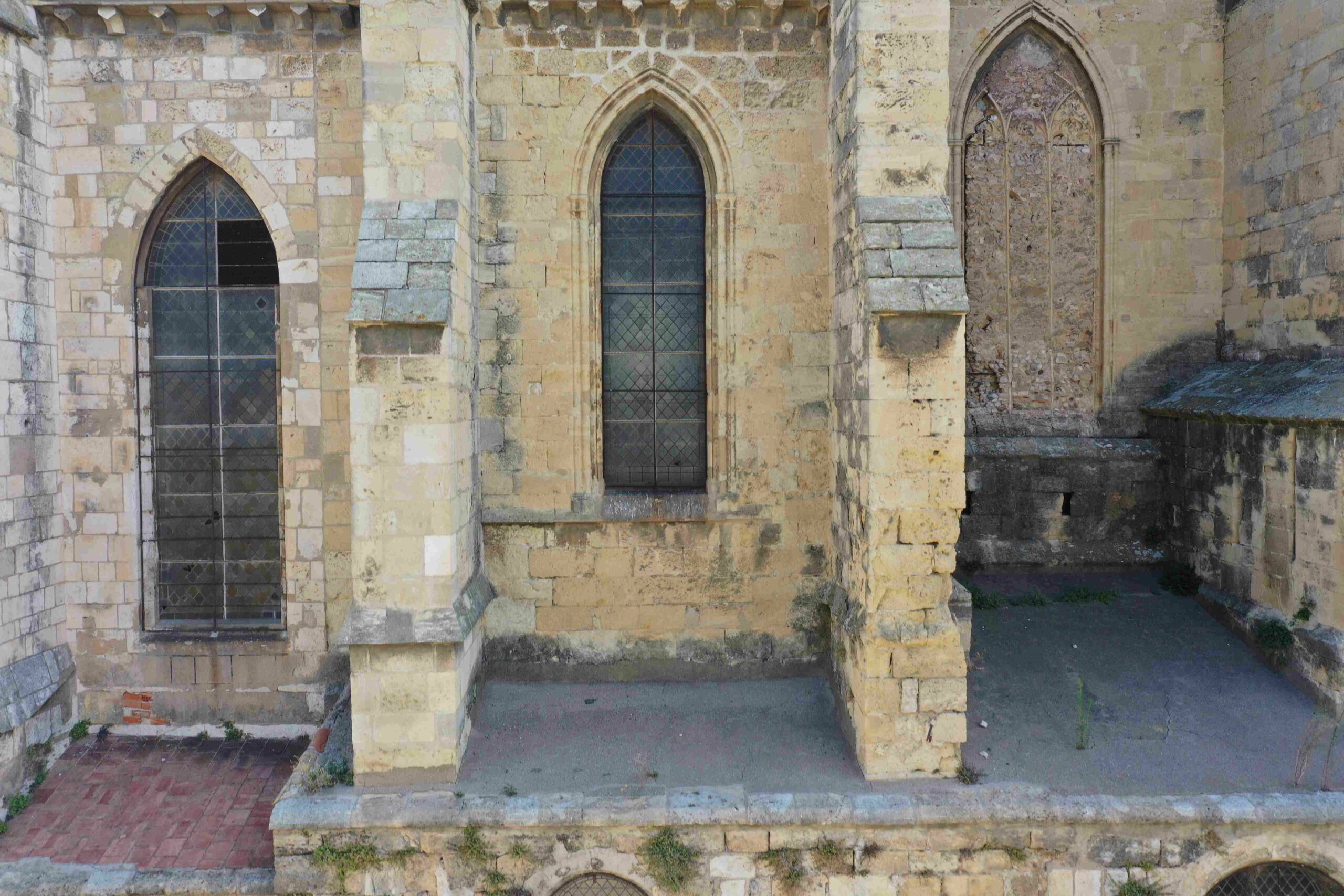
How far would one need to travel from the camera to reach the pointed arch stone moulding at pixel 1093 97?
9.51 metres

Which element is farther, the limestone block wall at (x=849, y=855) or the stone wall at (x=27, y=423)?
the stone wall at (x=27, y=423)

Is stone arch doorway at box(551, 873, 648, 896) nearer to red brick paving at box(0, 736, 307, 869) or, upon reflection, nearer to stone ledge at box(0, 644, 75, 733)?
red brick paving at box(0, 736, 307, 869)

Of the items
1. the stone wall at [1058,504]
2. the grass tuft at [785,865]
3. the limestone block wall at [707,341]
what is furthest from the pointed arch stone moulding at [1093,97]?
the grass tuft at [785,865]

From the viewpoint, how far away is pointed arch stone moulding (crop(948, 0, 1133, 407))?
31.2 feet

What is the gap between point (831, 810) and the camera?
5.88 m

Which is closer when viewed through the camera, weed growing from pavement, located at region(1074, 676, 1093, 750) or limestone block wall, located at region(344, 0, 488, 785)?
limestone block wall, located at region(344, 0, 488, 785)

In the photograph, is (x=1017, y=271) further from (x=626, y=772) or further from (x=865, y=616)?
(x=626, y=772)

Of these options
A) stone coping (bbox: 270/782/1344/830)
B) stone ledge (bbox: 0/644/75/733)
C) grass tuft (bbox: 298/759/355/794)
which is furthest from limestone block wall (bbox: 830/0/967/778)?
stone ledge (bbox: 0/644/75/733)

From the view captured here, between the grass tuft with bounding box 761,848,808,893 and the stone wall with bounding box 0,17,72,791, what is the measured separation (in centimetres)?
605

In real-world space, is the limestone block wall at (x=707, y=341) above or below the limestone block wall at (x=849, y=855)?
above

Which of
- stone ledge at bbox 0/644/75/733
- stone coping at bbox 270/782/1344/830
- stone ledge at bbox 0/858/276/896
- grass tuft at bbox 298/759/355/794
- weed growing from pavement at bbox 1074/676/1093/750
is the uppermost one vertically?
stone ledge at bbox 0/644/75/733

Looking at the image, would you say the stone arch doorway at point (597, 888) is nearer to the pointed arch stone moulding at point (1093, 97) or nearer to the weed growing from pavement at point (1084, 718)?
the weed growing from pavement at point (1084, 718)

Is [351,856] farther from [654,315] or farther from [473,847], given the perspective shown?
[654,315]

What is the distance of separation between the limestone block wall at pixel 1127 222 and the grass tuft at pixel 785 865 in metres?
4.63
